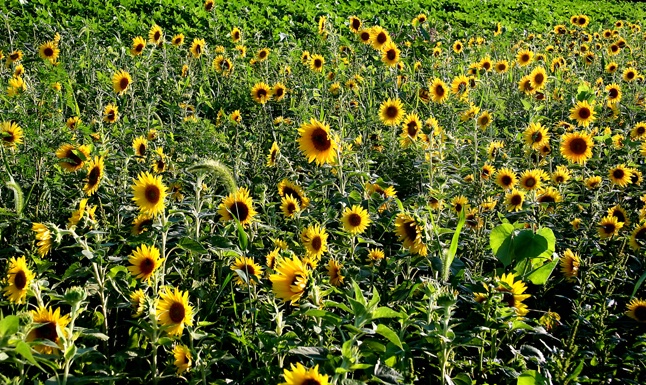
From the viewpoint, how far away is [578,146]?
370 cm

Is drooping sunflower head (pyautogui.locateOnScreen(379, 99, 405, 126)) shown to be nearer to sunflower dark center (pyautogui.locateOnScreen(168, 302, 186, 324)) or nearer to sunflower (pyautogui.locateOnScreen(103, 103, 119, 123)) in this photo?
sunflower (pyautogui.locateOnScreen(103, 103, 119, 123))

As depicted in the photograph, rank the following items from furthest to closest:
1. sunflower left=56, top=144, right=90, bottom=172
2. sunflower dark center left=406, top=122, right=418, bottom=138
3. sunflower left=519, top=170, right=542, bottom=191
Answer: sunflower dark center left=406, top=122, right=418, bottom=138 < sunflower left=519, top=170, right=542, bottom=191 < sunflower left=56, top=144, right=90, bottom=172

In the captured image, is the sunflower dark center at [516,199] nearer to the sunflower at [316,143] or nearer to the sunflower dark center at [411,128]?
the sunflower dark center at [411,128]

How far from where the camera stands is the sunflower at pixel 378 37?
5.17 meters

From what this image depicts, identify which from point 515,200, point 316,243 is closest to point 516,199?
point 515,200

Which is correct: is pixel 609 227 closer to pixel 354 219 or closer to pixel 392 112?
pixel 354 219

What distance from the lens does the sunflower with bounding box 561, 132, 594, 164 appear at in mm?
3684

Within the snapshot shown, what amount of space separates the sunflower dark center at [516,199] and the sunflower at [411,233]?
105 centimetres

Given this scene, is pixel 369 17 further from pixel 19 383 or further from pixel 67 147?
pixel 19 383

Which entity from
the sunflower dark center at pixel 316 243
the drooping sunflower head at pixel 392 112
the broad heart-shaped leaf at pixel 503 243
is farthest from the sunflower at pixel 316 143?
the drooping sunflower head at pixel 392 112

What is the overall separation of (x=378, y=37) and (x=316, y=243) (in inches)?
124

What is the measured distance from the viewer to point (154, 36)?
17.8 ft

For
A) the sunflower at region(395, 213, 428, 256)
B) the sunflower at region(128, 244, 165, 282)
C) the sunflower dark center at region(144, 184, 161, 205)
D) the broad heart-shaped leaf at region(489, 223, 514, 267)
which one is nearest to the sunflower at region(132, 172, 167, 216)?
the sunflower dark center at region(144, 184, 161, 205)

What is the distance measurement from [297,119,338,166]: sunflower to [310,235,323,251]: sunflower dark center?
0.46m
